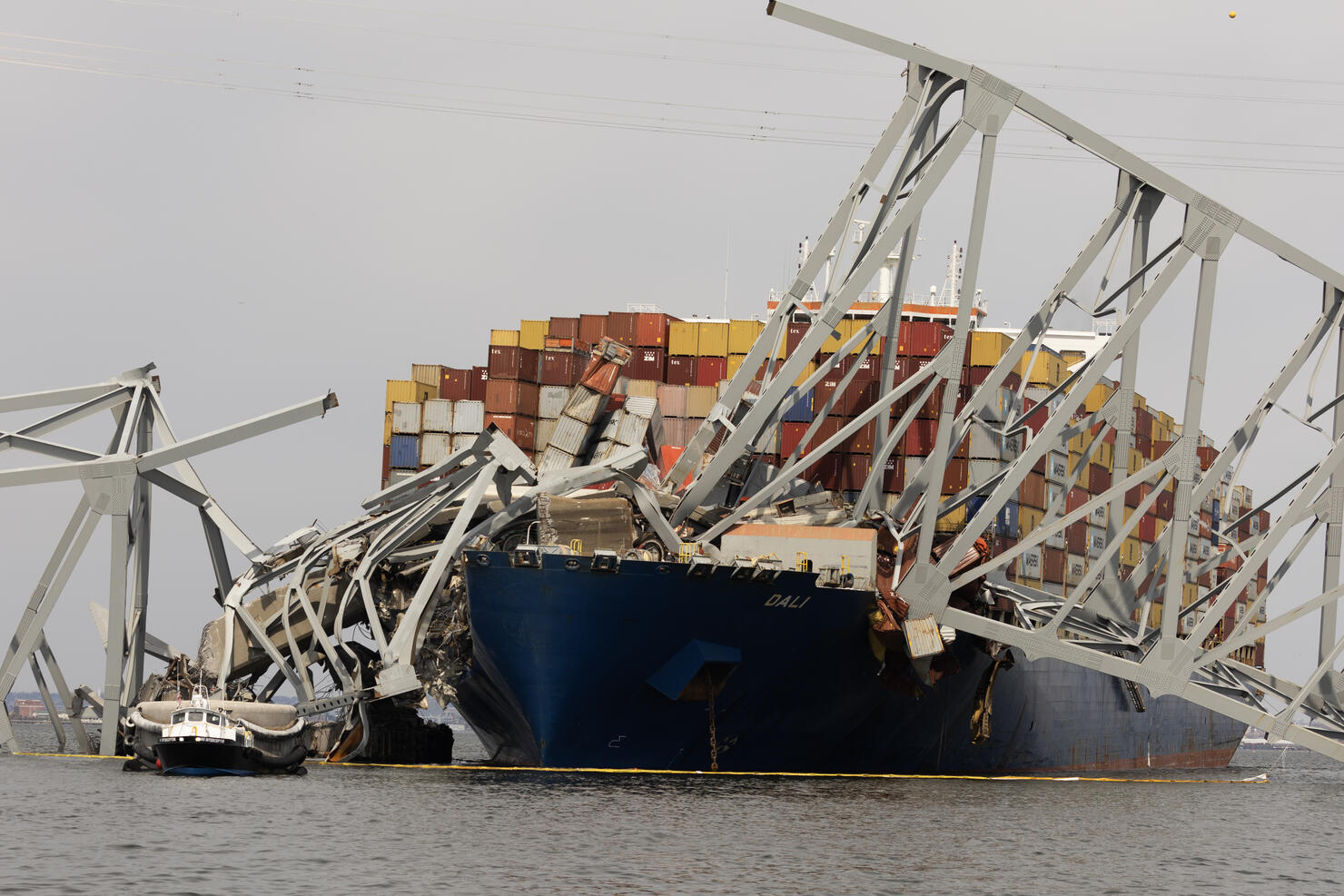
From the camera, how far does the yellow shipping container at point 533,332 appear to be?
194 ft

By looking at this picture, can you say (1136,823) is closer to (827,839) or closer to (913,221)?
(827,839)

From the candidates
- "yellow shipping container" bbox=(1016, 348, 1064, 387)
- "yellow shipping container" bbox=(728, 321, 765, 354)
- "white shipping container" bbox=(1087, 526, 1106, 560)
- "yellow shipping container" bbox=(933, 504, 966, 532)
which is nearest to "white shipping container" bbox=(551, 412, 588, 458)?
"yellow shipping container" bbox=(728, 321, 765, 354)

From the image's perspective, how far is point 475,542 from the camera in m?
41.4

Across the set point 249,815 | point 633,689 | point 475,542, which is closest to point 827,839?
point 633,689

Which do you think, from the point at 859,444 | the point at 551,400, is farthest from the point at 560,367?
the point at 859,444

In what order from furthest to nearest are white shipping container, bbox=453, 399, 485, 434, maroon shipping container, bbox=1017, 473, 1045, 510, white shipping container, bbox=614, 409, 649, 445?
white shipping container, bbox=453, 399, 485, 434 → maroon shipping container, bbox=1017, 473, 1045, 510 → white shipping container, bbox=614, 409, 649, 445

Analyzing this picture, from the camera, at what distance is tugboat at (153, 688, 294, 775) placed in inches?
1518

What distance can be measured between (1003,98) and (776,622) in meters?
13.8

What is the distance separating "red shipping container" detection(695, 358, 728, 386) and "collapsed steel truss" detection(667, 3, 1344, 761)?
827 cm

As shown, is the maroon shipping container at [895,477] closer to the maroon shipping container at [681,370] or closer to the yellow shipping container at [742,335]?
the yellow shipping container at [742,335]

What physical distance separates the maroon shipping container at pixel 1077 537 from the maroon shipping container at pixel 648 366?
15.2 metres

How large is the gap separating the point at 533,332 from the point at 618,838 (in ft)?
107

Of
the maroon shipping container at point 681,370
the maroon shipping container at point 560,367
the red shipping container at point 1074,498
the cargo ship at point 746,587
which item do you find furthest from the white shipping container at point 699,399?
the red shipping container at point 1074,498

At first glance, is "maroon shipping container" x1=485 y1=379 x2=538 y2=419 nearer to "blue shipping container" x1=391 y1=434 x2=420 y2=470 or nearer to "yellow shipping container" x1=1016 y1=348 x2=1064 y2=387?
"blue shipping container" x1=391 y1=434 x2=420 y2=470
